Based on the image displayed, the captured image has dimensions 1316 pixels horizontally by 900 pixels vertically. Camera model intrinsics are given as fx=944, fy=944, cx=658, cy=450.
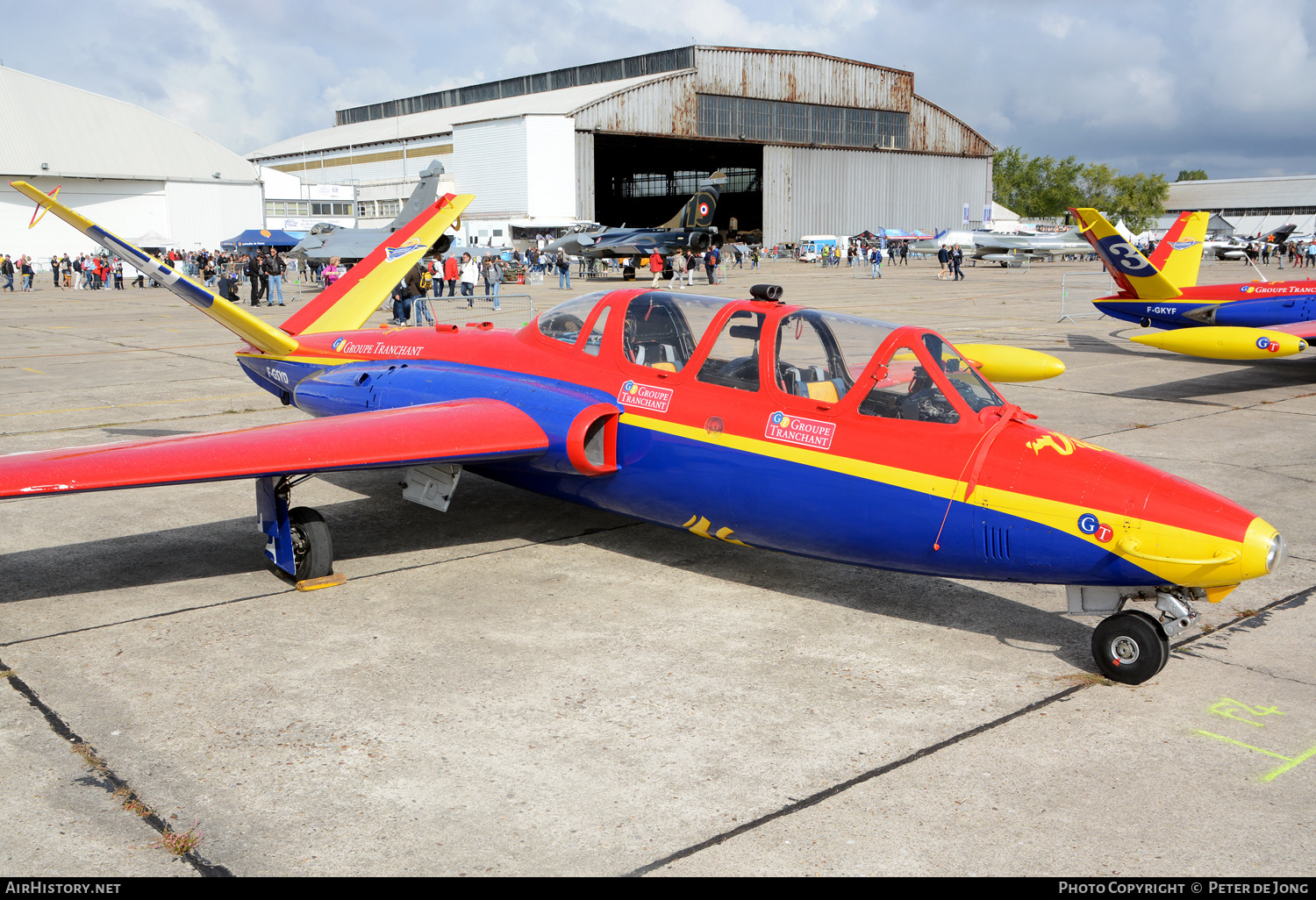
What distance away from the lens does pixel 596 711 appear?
221 inches

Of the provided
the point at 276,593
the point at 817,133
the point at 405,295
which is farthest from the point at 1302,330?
the point at 817,133

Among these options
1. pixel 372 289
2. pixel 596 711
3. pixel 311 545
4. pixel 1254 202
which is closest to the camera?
pixel 596 711

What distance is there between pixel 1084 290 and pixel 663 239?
Answer: 24.2m

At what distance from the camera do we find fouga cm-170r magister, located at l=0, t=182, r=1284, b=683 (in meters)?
5.85

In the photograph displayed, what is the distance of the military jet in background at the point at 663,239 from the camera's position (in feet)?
184

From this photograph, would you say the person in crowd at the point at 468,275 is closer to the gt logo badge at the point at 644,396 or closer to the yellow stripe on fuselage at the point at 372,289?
the yellow stripe on fuselage at the point at 372,289

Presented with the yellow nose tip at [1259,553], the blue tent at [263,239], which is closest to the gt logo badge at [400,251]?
the yellow nose tip at [1259,553]

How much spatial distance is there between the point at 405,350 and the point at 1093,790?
790 centimetres

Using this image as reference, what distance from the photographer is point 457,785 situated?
4.80 m

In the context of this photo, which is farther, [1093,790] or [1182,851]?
[1093,790]

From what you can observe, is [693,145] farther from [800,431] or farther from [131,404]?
[800,431]

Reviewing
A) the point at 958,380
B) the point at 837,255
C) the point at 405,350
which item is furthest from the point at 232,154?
the point at 958,380

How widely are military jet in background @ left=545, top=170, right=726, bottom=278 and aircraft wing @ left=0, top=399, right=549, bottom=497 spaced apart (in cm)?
4723
